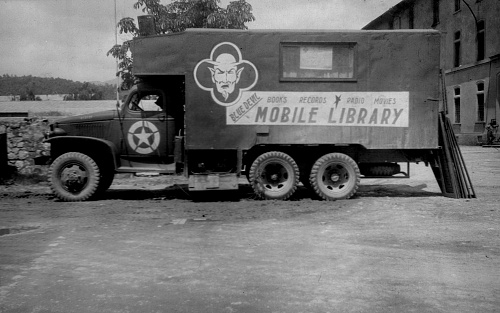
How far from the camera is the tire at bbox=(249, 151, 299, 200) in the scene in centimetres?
1054

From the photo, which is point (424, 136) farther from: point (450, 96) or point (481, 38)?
point (450, 96)

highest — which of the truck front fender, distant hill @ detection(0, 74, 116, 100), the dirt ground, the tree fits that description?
distant hill @ detection(0, 74, 116, 100)

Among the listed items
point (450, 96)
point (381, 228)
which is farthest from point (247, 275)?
point (450, 96)

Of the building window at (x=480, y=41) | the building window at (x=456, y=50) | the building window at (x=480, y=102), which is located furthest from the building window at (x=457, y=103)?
the building window at (x=480, y=41)

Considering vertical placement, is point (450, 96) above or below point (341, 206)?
above

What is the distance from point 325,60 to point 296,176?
2.51 meters

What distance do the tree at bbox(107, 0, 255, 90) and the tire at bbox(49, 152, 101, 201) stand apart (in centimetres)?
564

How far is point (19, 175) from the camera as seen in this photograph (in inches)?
578

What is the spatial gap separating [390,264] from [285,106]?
211 inches

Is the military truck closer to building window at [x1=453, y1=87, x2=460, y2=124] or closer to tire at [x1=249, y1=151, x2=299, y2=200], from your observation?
tire at [x1=249, y1=151, x2=299, y2=200]

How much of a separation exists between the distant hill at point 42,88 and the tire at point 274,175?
244 ft

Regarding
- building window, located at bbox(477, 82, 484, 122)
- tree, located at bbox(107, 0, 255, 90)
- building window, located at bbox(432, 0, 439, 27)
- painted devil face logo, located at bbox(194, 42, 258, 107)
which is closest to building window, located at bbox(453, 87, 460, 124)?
building window, located at bbox(477, 82, 484, 122)

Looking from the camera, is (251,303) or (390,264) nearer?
(251,303)

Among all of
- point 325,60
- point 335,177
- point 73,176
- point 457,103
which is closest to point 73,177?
point 73,176
